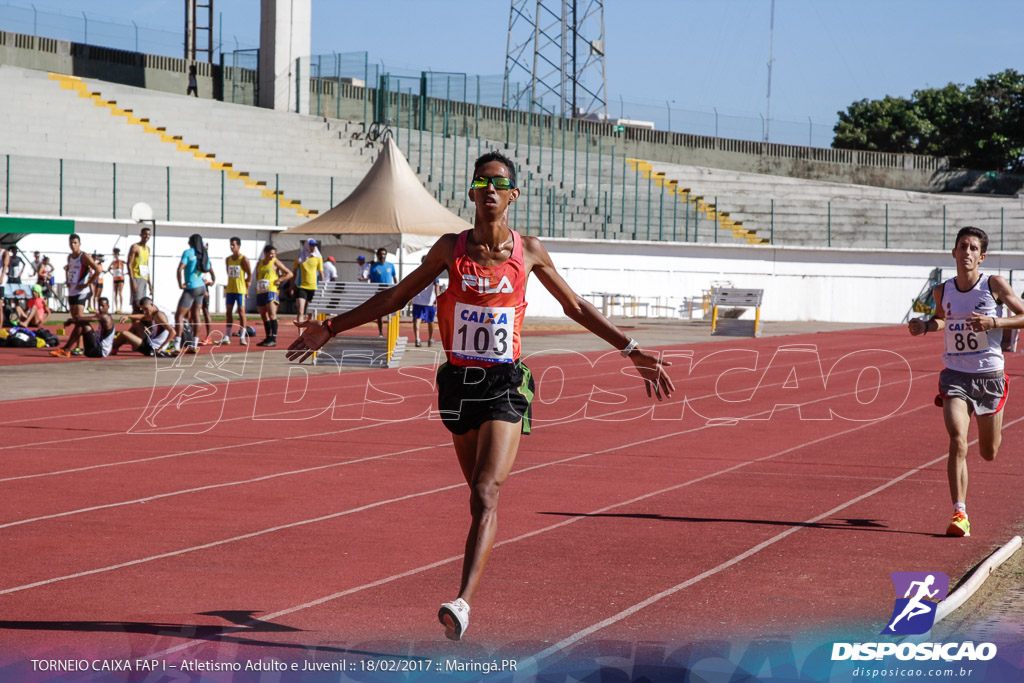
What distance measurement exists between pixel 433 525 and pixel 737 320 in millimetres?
25311

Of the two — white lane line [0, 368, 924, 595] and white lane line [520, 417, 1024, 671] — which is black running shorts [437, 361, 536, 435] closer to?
white lane line [520, 417, 1024, 671]

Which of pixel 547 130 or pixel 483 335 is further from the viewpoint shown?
pixel 547 130

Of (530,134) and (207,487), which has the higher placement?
(530,134)

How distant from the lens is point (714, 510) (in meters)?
8.09

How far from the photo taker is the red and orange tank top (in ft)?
16.8

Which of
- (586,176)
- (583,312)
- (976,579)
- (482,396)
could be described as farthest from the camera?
(586,176)

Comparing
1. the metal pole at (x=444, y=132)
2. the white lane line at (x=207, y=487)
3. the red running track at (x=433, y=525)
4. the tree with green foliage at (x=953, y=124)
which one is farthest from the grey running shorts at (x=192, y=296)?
the tree with green foliage at (x=953, y=124)

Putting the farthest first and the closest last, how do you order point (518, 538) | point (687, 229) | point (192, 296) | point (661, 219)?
point (687, 229), point (661, 219), point (192, 296), point (518, 538)

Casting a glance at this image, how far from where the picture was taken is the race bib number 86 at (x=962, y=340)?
7535 mm

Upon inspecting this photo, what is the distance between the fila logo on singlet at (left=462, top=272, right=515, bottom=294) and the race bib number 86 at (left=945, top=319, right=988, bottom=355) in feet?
11.9

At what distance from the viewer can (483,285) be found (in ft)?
16.9

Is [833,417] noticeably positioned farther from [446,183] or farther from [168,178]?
[446,183]

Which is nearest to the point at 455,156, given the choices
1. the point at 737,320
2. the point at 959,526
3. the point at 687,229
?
the point at 687,229

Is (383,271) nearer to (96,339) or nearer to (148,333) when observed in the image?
(148,333)
